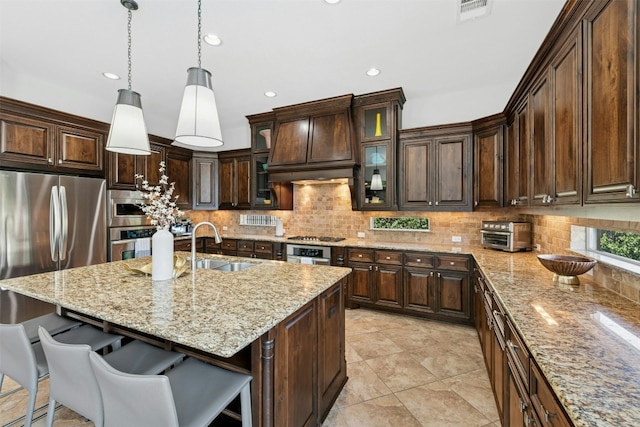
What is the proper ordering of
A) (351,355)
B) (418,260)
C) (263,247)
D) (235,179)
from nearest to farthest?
(351,355)
(418,260)
(263,247)
(235,179)

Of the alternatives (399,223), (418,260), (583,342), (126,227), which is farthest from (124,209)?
(583,342)

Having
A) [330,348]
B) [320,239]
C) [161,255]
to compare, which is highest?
[161,255]

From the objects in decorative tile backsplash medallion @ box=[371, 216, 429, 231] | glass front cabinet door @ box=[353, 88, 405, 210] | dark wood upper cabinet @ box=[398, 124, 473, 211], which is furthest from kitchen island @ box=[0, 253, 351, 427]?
decorative tile backsplash medallion @ box=[371, 216, 429, 231]

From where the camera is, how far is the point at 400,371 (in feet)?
7.90

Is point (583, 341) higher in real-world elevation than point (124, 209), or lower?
lower

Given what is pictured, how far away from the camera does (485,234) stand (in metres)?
3.30

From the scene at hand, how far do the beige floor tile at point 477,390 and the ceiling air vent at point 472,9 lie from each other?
2.95 m

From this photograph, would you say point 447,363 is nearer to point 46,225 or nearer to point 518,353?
point 518,353

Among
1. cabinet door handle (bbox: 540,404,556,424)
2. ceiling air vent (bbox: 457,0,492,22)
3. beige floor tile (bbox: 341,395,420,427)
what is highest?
ceiling air vent (bbox: 457,0,492,22)

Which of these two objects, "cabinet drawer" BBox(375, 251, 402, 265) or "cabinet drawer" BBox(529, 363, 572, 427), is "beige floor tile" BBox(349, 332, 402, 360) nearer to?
"cabinet drawer" BBox(375, 251, 402, 265)

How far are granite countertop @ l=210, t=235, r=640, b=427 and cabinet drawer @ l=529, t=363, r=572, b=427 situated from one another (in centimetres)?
6

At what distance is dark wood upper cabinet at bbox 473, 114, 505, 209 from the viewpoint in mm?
3104

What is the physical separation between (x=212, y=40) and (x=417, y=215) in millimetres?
3266

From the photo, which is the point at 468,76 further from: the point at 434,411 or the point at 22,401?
the point at 22,401
